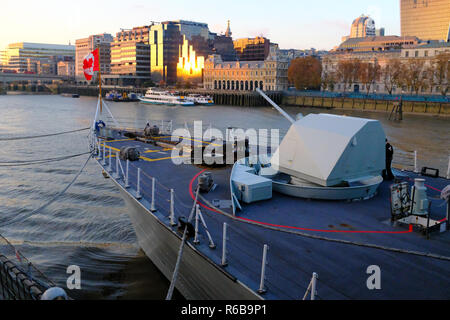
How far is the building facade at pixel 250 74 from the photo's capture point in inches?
4547

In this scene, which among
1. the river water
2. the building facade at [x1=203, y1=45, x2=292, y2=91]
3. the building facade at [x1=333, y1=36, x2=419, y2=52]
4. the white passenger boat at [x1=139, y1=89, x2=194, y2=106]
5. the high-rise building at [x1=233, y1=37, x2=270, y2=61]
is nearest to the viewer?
the river water

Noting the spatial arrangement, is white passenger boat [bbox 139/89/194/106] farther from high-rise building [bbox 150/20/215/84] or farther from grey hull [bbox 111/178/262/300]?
grey hull [bbox 111/178/262/300]

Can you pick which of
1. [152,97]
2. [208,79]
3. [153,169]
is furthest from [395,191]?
[208,79]

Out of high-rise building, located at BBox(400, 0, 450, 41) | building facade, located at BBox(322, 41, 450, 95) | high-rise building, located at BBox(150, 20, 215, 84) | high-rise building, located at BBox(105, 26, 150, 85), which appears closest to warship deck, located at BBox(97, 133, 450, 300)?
building facade, located at BBox(322, 41, 450, 95)

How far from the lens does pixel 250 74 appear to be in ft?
394

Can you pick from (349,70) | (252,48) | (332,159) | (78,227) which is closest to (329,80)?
(349,70)

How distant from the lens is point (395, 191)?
365 inches

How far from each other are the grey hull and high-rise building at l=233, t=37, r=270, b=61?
15777 centimetres

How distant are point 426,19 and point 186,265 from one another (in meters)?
175

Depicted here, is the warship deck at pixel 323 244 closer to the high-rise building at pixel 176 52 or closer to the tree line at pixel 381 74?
the tree line at pixel 381 74

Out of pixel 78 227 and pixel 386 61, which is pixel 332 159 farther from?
pixel 386 61

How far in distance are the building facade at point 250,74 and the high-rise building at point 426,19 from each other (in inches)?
2702

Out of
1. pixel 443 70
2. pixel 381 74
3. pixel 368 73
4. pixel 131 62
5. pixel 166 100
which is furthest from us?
pixel 131 62

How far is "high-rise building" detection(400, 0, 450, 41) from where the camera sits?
14812 centimetres
